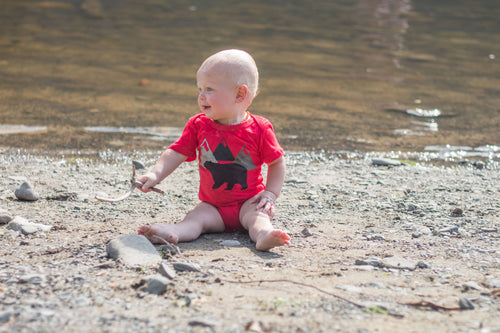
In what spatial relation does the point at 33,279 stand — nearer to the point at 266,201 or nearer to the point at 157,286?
the point at 157,286

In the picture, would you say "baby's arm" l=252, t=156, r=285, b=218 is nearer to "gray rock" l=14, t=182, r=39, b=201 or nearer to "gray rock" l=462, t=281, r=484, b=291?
"gray rock" l=462, t=281, r=484, b=291

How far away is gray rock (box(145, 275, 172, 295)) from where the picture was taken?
8.39ft

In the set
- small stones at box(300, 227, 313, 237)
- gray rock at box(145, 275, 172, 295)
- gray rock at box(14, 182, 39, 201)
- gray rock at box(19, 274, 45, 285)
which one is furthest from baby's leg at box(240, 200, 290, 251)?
gray rock at box(14, 182, 39, 201)

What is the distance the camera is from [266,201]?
3.54 meters

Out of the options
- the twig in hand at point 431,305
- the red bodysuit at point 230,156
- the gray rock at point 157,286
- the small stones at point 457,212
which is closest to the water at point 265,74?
the small stones at point 457,212

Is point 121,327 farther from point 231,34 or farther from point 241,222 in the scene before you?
point 231,34

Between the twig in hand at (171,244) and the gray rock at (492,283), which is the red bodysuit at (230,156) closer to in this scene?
the twig in hand at (171,244)

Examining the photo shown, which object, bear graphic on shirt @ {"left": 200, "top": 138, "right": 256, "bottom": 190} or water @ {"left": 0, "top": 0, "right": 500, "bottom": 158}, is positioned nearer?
bear graphic on shirt @ {"left": 200, "top": 138, "right": 256, "bottom": 190}

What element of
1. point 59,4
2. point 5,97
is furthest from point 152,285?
point 59,4

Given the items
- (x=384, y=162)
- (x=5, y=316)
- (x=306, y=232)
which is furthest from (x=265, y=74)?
(x=5, y=316)

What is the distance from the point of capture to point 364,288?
2.71 m

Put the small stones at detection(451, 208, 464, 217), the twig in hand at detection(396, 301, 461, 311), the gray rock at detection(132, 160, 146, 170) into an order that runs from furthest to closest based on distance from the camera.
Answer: the gray rock at detection(132, 160, 146, 170) → the small stones at detection(451, 208, 464, 217) → the twig in hand at detection(396, 301, 461, 311)

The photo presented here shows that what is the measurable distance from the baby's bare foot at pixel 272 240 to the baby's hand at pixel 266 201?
0.31 m

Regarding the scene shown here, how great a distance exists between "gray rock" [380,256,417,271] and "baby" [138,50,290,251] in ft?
2.23
